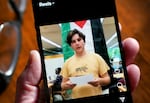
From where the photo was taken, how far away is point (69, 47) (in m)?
0.46

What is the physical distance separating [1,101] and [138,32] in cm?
20

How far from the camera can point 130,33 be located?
515 millimetres

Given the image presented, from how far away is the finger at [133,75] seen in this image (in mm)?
465

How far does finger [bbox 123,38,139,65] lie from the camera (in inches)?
18.7

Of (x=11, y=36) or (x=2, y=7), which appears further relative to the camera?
(x=2, y=7)

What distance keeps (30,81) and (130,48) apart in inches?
5.1

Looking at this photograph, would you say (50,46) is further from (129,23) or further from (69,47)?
(129,23)

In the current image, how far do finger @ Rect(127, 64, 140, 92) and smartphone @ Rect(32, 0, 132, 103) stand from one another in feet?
0.05

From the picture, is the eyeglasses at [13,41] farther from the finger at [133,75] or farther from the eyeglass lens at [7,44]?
the finger at [133,75]

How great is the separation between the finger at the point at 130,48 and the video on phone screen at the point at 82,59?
2 cm

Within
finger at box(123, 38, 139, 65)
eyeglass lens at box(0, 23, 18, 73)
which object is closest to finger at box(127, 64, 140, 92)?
finger at box(123, 38, 139, 65)

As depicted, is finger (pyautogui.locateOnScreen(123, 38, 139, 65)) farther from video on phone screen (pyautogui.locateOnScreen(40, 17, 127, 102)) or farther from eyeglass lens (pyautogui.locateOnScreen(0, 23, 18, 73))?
eyeglass lens (pyautogui.locateOnScreen(0, 23, 18, 73))

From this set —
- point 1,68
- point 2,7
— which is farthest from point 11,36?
point 2,7

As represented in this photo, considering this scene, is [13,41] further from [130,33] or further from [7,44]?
[130,33]
